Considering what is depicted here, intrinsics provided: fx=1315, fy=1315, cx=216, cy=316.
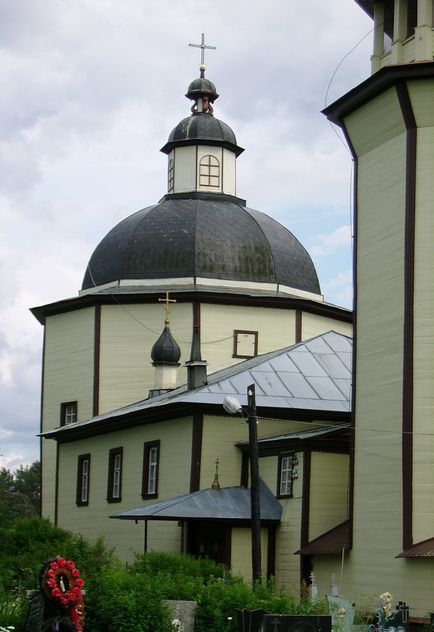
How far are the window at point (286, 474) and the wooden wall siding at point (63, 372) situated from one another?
12.7 meters

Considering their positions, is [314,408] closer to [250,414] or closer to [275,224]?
[250,414]

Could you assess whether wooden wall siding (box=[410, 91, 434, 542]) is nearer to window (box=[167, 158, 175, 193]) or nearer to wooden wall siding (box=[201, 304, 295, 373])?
wooden wall siding (box=[201, 304, 295, 373])

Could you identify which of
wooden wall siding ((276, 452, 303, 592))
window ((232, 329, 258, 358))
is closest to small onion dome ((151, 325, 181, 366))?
window ((232, 329, 258, 358))

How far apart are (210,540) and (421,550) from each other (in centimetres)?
881

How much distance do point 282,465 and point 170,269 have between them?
13347 mm

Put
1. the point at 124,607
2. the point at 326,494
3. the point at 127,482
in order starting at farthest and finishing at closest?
the point at 127,482, the point at 326,494, the point at 124,607

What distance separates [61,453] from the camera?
43438 mm

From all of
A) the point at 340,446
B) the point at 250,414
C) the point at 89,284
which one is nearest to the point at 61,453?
the point at 89,284

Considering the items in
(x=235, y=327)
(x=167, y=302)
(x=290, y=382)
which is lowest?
(x=290, y=382)

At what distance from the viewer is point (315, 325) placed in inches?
1761

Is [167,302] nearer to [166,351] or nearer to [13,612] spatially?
[166,351]

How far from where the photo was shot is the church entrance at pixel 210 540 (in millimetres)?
32062

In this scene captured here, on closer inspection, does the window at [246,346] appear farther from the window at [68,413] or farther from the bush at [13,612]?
the bush at [13,612]

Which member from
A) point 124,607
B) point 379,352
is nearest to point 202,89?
point 379,352
